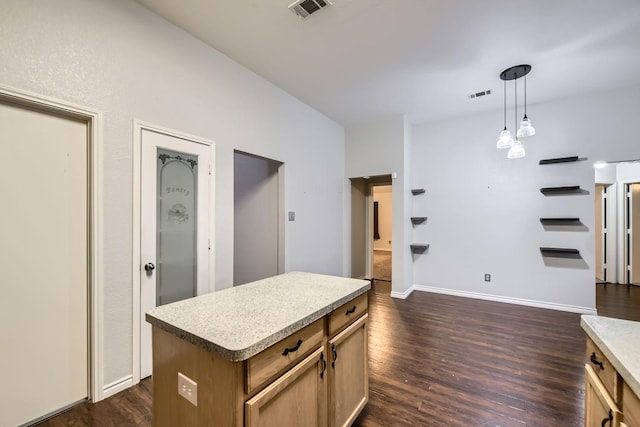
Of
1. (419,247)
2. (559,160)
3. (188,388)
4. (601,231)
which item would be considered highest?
(559,160)

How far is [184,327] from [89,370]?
1.56m

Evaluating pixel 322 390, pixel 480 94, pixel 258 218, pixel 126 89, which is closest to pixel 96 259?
pixel 126 89

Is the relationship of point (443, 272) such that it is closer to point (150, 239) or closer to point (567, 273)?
point (567, 273)

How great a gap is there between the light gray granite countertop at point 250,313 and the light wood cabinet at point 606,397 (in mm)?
1058

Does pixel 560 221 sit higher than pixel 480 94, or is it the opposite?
pixel 480 94

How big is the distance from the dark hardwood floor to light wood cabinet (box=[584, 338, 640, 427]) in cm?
82

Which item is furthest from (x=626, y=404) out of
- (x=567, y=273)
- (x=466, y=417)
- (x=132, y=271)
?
(x=567, y=273)

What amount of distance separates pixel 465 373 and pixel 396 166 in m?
3.07

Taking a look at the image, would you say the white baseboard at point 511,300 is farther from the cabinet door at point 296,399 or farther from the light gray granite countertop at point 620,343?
the cabinet door at point 296,399

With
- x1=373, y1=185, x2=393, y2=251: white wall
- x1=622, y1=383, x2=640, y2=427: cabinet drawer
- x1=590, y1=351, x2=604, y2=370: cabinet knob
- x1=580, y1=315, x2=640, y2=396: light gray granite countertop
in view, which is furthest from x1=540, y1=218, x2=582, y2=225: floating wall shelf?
x1=373, y1=185, x2=393, y2=251: white wall

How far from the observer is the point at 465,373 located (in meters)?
2.27

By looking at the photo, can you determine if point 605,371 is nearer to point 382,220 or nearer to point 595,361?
point 595,361

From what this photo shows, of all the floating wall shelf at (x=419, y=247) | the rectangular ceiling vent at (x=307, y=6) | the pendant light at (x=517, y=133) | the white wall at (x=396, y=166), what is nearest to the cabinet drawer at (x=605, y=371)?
the pendant light at (x=517, y=133)

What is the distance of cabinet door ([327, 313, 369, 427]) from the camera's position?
1.42m
